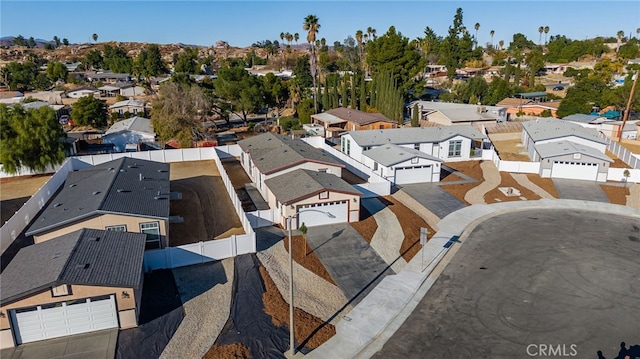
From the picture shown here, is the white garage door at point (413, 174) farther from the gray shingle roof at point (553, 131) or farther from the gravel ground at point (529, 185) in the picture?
the gray shingle roof at point (553, 131)

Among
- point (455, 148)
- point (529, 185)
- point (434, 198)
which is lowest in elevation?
point (434, 198)

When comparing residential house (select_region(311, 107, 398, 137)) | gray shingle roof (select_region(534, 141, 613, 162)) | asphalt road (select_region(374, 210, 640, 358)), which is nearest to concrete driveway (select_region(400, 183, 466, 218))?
asphalt road (select_region(374, 210, 640, 358))

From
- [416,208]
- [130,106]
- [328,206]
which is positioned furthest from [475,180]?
[130,106]

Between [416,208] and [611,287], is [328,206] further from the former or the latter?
[611,287]

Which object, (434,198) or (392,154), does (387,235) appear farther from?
(392,154)

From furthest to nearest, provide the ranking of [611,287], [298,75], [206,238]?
1. [298,75]
2. [206,238]
3. [611,287]

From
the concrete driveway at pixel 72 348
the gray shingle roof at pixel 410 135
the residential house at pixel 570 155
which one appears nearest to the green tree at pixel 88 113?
the gray shingle roof at pixel 410 135

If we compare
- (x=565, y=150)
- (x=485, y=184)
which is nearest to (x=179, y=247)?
(x=485, y=184)
